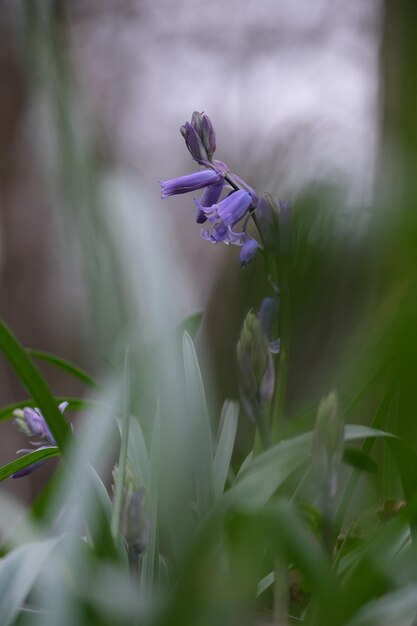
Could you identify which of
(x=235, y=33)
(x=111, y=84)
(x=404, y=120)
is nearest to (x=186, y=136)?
(x=404, y=120)

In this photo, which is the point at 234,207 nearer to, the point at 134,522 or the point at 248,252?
the point at 248,252

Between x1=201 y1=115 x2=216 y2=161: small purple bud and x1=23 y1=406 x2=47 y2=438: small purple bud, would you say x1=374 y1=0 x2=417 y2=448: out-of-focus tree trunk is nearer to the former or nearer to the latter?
x1=201 y1=115 x2=216 y2=161: small purple bud

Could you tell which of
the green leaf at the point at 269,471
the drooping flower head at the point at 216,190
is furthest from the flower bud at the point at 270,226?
the green leaf at the point at 269,471

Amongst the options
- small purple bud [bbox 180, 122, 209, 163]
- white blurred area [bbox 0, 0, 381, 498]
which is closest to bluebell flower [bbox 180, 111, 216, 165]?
small purple bud [bbox 180, 122, 209, 163]

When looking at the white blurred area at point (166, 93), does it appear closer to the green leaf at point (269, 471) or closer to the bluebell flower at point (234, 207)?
the bluebell flower at point (234, 207)

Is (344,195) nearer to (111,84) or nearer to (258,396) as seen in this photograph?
(258,396)
